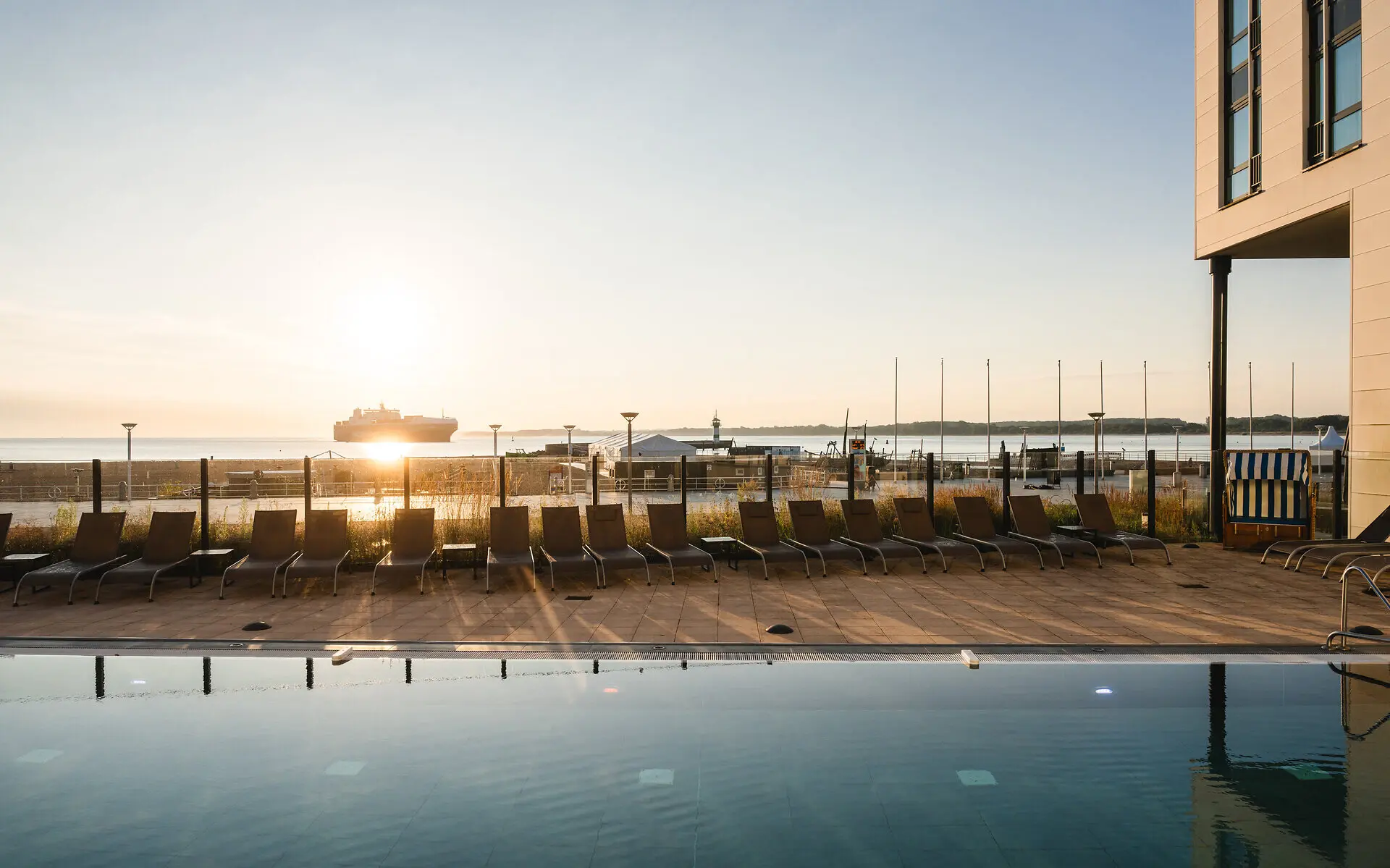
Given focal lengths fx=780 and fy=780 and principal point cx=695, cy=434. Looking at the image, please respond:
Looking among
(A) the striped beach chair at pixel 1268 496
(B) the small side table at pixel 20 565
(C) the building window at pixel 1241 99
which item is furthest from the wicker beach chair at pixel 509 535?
(C) the building window at pixel 1241 99

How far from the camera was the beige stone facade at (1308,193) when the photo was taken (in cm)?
856

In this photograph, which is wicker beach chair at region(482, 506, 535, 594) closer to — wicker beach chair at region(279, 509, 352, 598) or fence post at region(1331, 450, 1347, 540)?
wicker beach chair at region(279, 509, 352, 598)

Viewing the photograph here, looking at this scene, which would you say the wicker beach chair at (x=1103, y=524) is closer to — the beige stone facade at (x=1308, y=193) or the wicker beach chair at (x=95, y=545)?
the beige stone facade at (x=1308, y=193)

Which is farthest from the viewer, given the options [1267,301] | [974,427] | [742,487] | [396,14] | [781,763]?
[974,427]

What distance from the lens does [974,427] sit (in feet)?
316

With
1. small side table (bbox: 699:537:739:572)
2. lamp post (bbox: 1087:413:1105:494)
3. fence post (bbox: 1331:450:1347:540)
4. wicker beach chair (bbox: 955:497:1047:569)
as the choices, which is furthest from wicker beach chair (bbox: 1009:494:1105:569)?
small side table (bbox: 699:537:739:572)

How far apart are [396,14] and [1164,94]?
11.0 meters

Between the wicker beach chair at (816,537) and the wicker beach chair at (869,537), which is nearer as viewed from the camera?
the wicker beach chair at (816,537)

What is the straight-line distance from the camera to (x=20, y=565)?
7.00 meters

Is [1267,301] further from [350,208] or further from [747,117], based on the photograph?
Answer: [350,208]

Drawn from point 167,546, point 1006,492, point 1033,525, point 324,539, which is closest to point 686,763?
point 324,539

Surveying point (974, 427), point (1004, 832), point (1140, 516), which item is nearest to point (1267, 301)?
point (1140, 516)

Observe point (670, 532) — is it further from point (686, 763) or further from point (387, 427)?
point (387, 427)

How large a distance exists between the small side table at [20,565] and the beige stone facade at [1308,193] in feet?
44.7
